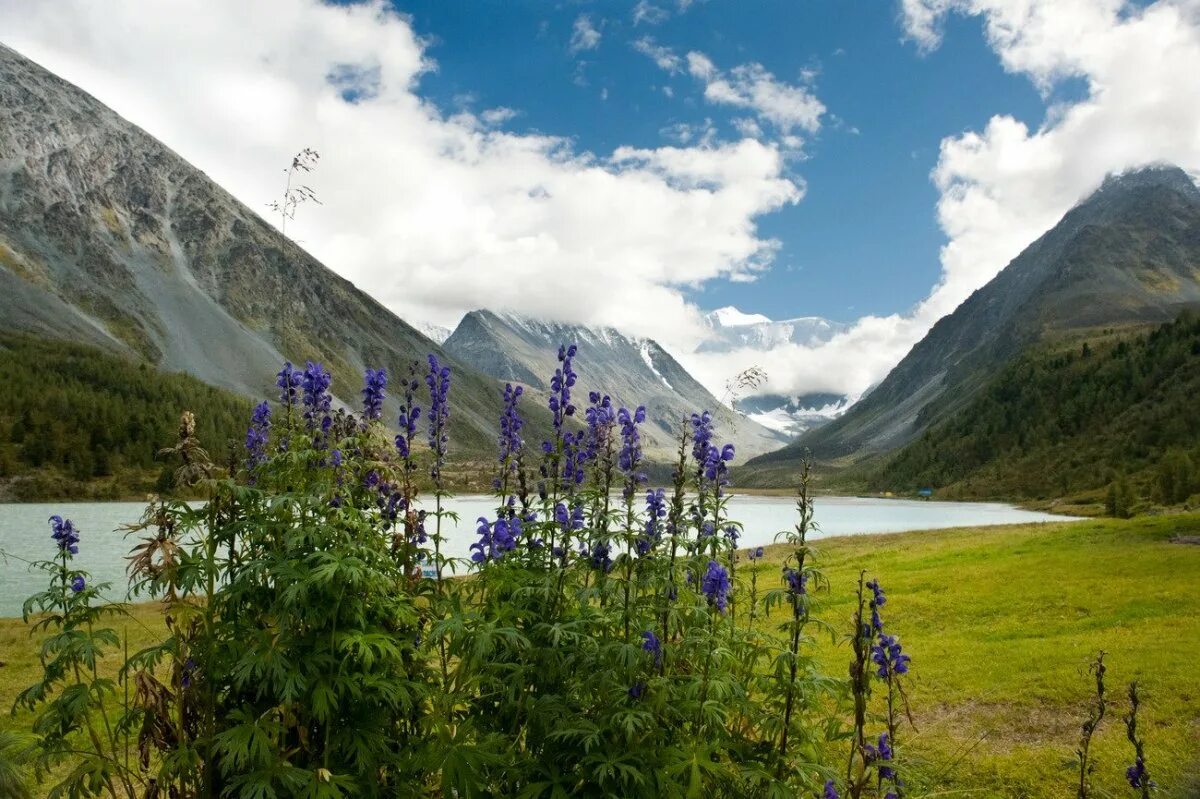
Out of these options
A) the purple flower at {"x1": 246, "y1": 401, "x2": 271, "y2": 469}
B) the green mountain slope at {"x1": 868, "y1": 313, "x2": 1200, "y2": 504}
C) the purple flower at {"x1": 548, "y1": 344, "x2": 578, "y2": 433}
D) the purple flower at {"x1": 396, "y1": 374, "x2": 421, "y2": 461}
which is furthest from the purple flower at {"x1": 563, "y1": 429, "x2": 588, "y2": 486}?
the green mountain slope at {"x1": 868, "y1": 313, "x2": 1200, "y2": 504}

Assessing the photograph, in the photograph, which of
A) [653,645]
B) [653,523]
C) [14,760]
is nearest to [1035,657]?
[653,523]

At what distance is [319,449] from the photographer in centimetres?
613

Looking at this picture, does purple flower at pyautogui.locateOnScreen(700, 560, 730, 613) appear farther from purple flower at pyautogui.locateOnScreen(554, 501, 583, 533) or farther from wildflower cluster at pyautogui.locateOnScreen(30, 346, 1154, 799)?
purple flower at pyautogui.locateOnScreen(554, 501, 583, 533)

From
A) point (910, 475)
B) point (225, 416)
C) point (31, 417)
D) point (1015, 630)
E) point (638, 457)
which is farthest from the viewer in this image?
point (910, 475)

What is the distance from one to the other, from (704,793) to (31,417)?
163 meters

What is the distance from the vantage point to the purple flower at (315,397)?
255 inches

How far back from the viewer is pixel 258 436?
7641 millimetres

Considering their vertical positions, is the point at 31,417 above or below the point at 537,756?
above

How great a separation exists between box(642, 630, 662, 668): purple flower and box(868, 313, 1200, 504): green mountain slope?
99.9m

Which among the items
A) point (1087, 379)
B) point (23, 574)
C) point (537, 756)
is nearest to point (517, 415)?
point (537, 756)

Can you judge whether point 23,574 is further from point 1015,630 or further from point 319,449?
point 1015,630

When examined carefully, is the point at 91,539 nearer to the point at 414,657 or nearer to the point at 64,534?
the point at 64,534

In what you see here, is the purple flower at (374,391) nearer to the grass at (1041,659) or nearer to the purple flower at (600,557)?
the purple flower at (600,557)

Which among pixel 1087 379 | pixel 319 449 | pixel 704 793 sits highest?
pixel 1087 379
